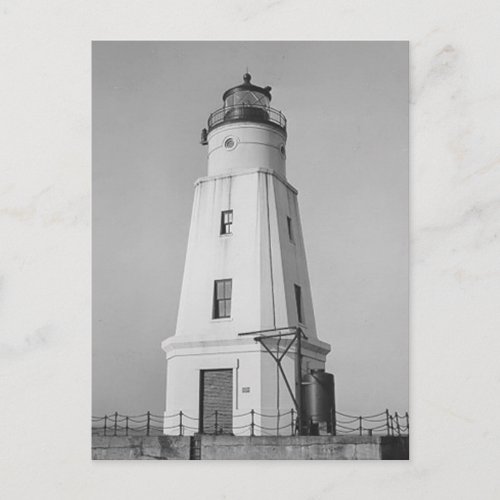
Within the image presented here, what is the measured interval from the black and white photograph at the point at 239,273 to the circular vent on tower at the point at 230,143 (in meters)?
0.02

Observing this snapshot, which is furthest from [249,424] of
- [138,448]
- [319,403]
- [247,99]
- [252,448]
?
[247,99]

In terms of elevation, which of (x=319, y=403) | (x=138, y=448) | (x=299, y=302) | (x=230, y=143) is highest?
(x=230, y=143)

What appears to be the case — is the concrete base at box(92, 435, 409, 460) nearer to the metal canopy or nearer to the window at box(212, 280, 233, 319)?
the metal canopy

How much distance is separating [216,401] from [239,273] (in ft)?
2.61

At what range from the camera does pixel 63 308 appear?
4363 millimetres

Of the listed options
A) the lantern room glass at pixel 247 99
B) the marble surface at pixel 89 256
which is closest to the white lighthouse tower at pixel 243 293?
the lantern room glass at pixel 247 99

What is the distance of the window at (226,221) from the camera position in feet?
15.9

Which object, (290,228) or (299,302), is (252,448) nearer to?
(299,302)

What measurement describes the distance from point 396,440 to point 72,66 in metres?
2.77

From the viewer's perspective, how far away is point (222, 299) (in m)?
4.76

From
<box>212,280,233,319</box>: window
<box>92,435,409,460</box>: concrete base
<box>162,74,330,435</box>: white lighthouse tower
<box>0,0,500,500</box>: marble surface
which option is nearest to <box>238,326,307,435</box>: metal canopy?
<box>162,74,330,435</box>: white lighthouse tower
